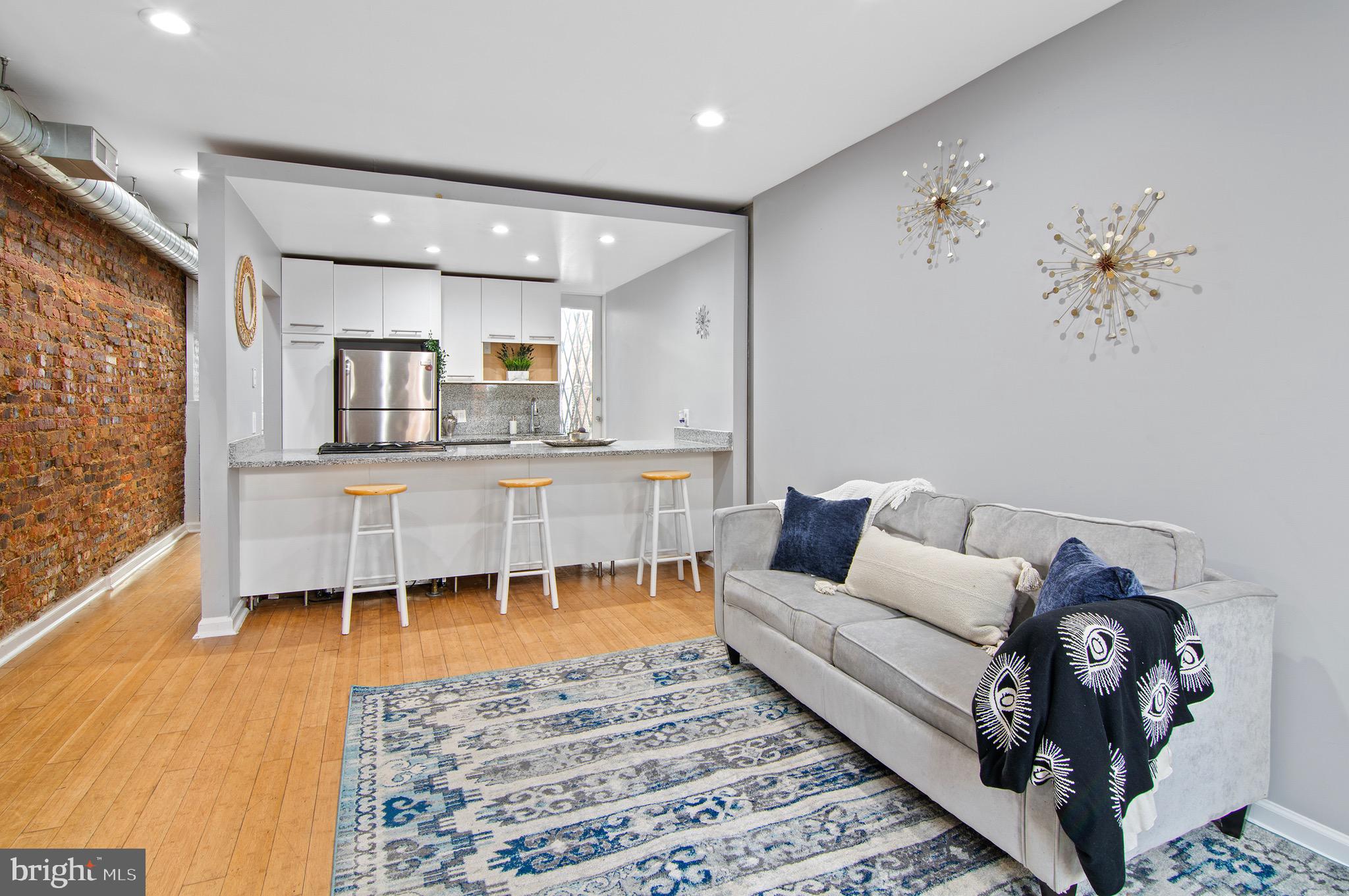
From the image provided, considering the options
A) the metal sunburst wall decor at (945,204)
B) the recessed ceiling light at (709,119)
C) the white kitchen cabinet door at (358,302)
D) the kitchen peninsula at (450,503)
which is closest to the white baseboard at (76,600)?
the kitchen peninsula at (450,503)

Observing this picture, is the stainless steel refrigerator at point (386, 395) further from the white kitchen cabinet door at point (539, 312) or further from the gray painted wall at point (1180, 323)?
the gray painted wall at point (1180, 323)

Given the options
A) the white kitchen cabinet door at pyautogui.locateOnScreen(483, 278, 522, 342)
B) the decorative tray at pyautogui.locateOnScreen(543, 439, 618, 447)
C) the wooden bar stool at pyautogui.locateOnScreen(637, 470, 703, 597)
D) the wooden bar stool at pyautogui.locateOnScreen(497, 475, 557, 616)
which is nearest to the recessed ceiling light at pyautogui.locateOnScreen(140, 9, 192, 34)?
the wooden bar stool at pyautogui.locateOnScreen(497, 475, 557, 616)

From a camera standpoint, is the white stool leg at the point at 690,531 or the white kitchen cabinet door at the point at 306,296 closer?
the white stool leg at the point at 690,531

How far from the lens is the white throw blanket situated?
3.11 m

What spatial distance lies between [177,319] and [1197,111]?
7212 mm

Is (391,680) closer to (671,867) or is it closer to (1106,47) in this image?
(671,867)

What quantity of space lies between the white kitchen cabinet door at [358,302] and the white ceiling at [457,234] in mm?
120

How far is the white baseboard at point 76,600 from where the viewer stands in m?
3.43

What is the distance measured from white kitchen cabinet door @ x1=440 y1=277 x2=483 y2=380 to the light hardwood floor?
7.64 ft

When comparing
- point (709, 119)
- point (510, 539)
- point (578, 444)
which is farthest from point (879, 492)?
point (578, 444)

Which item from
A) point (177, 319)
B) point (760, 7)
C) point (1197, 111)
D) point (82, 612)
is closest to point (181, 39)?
point (760, 7)

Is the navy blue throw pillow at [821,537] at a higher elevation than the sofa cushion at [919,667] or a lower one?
higher

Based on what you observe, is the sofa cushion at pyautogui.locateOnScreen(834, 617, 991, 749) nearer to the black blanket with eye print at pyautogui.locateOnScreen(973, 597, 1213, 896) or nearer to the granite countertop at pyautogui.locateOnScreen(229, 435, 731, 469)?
the black blanket with eye print at pyautogui.locateOnScreen(973, 597, 1213, 896)

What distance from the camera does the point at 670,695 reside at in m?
2.94
